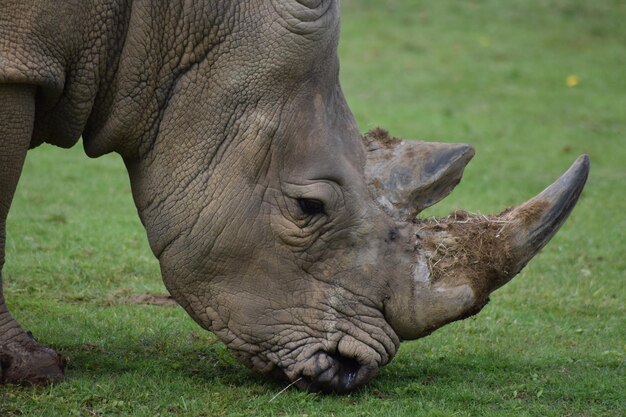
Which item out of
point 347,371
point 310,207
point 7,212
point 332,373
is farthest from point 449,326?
point 7,212

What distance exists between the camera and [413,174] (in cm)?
574

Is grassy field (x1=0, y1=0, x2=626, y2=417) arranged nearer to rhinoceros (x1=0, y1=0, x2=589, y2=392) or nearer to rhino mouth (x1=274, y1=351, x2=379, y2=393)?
rhino mouth (x1=274, y1=351, x2=379, y2=393)

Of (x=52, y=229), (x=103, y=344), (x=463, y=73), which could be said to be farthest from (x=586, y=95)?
(x=103, y=344)

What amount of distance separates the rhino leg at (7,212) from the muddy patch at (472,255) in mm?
1981

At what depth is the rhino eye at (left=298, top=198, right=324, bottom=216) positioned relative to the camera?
5719 millimetres

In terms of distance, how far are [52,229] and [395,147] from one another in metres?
4.65

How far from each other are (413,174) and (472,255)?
50 cm

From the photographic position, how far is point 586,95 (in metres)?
17.6

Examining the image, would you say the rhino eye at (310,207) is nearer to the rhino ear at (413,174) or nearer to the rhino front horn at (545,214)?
the rhino ear at (413,174)

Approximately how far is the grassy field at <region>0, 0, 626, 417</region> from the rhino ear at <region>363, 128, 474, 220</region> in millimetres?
1020

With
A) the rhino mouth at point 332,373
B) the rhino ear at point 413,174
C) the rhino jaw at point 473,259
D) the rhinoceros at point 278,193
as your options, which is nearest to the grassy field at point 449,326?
the rhino mouth at point 332,373

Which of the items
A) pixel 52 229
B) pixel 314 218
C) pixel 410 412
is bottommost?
pixel 52 229

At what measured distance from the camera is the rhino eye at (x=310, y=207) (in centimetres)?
572

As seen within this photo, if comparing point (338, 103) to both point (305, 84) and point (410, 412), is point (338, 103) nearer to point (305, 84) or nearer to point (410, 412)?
point (305, 84)
